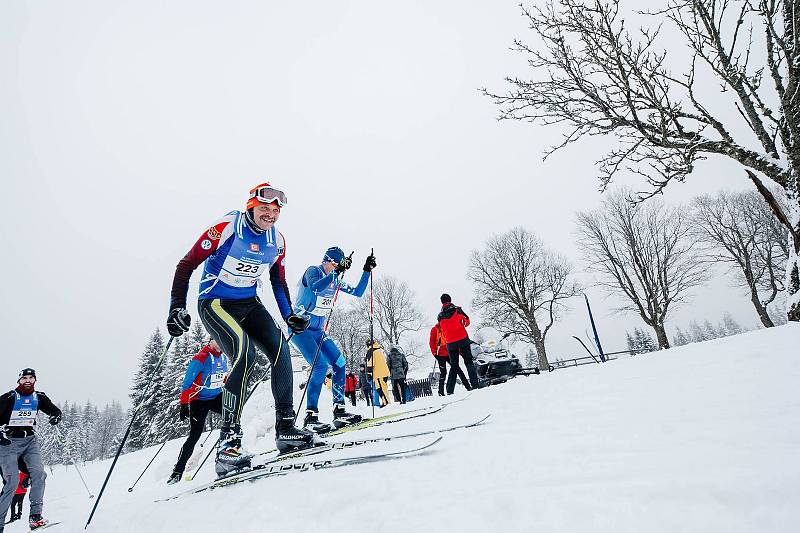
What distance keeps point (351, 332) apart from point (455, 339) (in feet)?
116

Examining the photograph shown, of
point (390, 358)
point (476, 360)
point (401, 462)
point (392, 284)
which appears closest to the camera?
point (401, 462)

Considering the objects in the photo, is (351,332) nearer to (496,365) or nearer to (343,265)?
(496,365)

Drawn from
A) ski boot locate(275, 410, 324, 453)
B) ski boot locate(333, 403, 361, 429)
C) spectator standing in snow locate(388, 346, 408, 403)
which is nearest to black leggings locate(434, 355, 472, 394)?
spectator standing in snow locate(388, 346, 408, 403)

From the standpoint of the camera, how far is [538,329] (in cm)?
2764

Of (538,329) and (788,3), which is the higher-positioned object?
(788,3)

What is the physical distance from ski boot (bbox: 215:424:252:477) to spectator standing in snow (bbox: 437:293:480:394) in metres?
6.19

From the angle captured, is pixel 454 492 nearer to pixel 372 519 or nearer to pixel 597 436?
pixel 372 519

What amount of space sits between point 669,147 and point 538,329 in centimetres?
2344

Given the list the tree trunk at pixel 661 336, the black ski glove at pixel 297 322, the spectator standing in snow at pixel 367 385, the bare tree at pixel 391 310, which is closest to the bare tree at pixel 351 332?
the bare tree at pixel 391 310

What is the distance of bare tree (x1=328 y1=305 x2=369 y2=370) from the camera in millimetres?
41122

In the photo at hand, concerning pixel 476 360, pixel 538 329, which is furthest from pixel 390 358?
pixel 538 329

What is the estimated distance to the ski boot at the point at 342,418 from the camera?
16.9ft

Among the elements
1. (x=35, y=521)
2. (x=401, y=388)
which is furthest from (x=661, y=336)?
(x=35, y=521)

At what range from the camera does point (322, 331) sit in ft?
17.0
